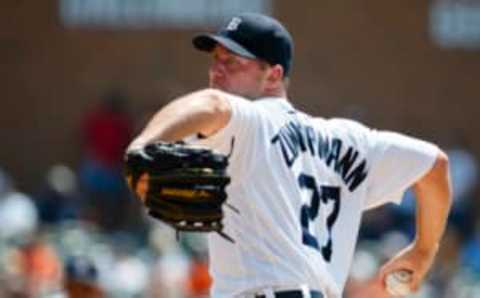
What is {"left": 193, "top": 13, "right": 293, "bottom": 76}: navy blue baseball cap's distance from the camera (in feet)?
20.1

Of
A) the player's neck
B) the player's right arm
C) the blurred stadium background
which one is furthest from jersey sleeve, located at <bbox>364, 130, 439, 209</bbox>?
the blurred stadium background

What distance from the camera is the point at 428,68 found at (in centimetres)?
2139

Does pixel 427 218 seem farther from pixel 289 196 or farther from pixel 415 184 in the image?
pixel 289 196

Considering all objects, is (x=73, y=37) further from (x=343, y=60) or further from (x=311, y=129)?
(x=311, y=129)

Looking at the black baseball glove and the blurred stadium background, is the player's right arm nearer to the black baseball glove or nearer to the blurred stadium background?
the black baseball glove

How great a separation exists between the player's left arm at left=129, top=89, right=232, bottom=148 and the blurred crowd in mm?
3555

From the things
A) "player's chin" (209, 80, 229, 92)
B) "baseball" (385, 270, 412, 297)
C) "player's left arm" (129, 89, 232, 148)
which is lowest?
"baseball" (385, 270, 412, 297)

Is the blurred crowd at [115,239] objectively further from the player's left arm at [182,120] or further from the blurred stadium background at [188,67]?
the player's left arm at [182,120]

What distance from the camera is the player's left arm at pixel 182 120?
5277mm

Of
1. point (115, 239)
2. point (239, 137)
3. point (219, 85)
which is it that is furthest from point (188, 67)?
point (239, 137)

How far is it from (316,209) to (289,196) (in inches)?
6.9

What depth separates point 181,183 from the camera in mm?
5402

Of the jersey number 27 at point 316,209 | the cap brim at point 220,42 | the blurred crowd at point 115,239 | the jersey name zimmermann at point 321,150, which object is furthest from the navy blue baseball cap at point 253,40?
the blurred crowd at point 115,239

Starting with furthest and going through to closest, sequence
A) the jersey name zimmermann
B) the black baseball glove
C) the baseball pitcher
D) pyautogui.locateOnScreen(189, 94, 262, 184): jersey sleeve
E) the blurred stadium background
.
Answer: the blurred stadium background, the jersey name zimmermann, the baseball pitcher, pyautogui.locateOnScreen(189, 94, 262, 184): jersey sleeve, the black baseball glove
